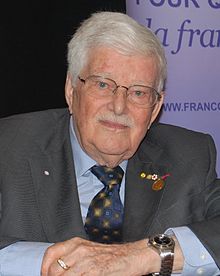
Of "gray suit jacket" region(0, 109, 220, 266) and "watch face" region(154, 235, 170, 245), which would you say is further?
"gray suit jacket" region(0, 109, 220, 266)

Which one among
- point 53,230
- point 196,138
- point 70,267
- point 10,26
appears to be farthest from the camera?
point 10,26

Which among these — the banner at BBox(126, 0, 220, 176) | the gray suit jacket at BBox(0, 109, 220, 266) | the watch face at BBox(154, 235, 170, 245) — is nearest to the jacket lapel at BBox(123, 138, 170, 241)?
the gray suit jacket at BBox(0, 109, 220, 266)

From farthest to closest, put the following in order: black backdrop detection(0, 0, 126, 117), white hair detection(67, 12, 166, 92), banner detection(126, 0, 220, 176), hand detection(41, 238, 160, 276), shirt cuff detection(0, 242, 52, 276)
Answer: black backdrop detection(0, 0, 126, 117)
banner detection(126, 0, 220, 176)
white hair detection(67, 12, 166, 92)
shirt cuff detection(0, 242, 52, 276)
hand detection(41, 238, 160, 276)

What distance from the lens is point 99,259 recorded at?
195 centimetres

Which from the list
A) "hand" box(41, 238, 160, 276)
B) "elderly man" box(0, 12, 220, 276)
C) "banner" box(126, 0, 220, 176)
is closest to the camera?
"hand" box(41, 238, 160, 276)

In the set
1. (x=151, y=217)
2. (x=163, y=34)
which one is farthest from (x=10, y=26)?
(x=151, y=217)

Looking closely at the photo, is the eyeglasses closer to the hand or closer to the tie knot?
the tie knot

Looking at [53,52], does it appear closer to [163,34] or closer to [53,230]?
[163,34]

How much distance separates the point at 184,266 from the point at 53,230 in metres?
0.54

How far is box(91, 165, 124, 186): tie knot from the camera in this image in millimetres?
2443

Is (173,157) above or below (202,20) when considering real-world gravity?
below

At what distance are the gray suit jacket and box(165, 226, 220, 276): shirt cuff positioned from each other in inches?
1.1

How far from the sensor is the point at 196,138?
2625 mm

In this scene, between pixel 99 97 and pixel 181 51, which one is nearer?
pixel 99 97
